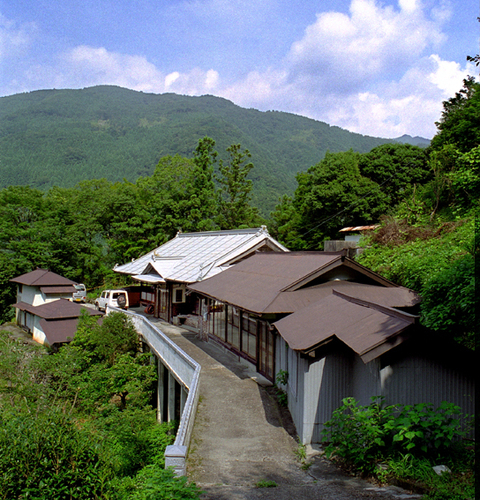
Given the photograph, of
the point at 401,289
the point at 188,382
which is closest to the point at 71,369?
the point at 188,382

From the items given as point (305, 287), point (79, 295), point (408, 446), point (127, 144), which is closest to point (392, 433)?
point (408, 446)

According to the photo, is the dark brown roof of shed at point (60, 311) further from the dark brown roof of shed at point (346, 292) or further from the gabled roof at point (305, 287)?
the dark brown roof of shed at point (346, 292)

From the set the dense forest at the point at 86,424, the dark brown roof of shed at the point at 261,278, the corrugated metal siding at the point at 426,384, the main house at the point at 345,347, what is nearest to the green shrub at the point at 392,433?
the corrugated metal siding at the point at 426,384

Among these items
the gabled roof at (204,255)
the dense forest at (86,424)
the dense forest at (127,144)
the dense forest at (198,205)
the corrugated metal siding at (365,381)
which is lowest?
the dense forest at (86,424)

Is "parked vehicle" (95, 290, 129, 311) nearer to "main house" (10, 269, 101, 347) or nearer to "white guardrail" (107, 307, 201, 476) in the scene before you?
"main house" (10, 269, 101, 347)

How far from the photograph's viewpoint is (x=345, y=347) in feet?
29.0

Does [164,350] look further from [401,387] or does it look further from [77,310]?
[77,310]

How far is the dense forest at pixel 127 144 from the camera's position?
94.9 metres

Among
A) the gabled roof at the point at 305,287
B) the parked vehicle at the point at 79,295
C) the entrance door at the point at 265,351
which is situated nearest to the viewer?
the gabled roof at the point at 305,287

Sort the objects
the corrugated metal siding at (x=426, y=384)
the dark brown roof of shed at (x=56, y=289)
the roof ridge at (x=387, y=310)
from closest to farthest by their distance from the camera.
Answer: the corrugated metal siding at (x=426, y=384)
the roof ridge at (x=387, y=310)
the dark brown roof of shed at (x=56, y=289)

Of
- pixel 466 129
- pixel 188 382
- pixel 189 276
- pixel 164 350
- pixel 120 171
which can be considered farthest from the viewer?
pixel 120 171

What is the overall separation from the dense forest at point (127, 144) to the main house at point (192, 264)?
50.0m

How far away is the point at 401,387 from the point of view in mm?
7484

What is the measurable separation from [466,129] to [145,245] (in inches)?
1212
